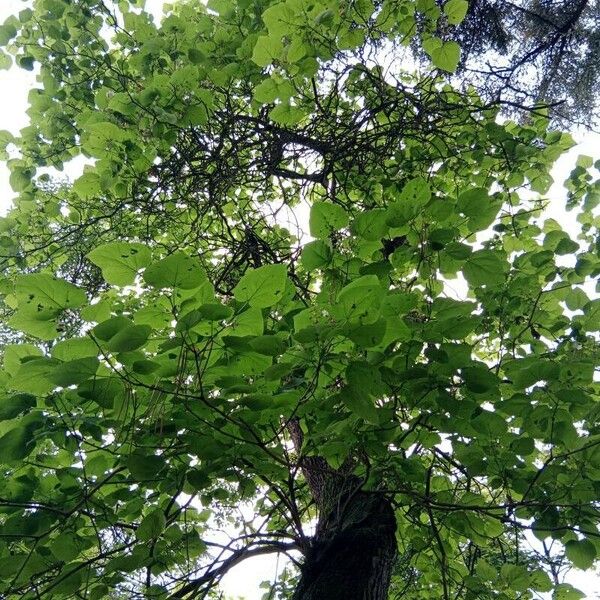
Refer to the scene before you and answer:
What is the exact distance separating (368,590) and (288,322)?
3.70 feet

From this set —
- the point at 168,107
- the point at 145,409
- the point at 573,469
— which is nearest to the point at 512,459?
the point at 573,469

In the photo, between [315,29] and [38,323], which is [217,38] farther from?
[38,323]

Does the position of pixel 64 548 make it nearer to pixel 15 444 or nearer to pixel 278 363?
pixel 15 444

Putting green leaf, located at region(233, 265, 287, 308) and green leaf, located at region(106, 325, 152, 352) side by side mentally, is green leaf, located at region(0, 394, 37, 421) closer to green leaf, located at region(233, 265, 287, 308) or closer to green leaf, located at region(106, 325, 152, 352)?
green leaf, located at region(106, 325, 152, 352)

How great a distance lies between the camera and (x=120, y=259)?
41.9 inches

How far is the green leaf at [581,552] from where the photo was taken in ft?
5.52

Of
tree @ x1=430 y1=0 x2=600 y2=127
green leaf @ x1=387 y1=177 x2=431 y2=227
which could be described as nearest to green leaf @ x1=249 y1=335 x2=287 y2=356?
green leaf @ x1=387 y1=177 x2=431 y2=227

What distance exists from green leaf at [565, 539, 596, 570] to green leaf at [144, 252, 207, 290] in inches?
61.9

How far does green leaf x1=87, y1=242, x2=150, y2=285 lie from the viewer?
1.04 metres

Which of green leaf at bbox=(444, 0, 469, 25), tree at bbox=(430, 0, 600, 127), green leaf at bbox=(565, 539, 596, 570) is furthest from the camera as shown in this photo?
tree at bbox=(430, 0, 600, 127)

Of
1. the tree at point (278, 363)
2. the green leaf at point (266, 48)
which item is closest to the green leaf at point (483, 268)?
the tree at point (278, 363)

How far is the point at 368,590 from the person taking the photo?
1874mm

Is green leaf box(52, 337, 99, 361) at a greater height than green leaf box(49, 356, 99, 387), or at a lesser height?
greater

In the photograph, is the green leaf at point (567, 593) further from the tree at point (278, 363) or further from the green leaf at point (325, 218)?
the green leaf at point (325, 218)
